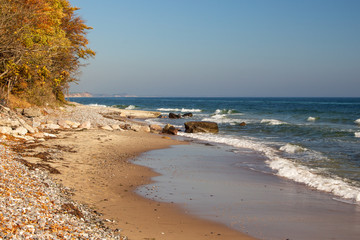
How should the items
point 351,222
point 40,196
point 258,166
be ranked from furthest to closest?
point 258,166
point 351,222
point 40,196

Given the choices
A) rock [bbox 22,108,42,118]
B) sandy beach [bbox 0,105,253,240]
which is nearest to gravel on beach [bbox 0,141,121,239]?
sandy beach [bbox 0,105,253,240]

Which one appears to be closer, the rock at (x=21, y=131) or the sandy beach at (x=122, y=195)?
the sandy beach at (x=122, y=195)

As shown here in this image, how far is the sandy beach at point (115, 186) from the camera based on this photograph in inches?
239

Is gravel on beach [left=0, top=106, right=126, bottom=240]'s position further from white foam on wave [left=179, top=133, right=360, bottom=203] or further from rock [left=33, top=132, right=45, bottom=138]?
rock [left=33, top=132, right=45, bottom=138]

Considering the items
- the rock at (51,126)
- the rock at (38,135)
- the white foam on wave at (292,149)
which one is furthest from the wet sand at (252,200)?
the rock at (51,126)

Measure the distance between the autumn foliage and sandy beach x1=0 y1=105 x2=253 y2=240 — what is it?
4.11 metres

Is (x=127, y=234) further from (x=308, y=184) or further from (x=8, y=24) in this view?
(x=8, y=24)

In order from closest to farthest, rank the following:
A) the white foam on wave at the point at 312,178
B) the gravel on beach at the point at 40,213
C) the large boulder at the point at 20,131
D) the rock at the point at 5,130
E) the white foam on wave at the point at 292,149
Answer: the gravel on beach at the point at 40,213
the white foam on wave at the point at 312,178
the rock at the point at 5,130
the large boulder at the point at 20,131
the white foam on wave at the point at 292,149

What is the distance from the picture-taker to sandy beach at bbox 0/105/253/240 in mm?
6070

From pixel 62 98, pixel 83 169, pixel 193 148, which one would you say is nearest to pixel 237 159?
pixel 193 148

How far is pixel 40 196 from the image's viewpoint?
6266mm

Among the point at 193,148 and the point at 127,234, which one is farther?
the point at 193,148

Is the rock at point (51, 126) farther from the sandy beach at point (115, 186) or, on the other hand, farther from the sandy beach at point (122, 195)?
the sandy beach at point (122, 195)

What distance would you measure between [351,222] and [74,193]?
598 centimetres
